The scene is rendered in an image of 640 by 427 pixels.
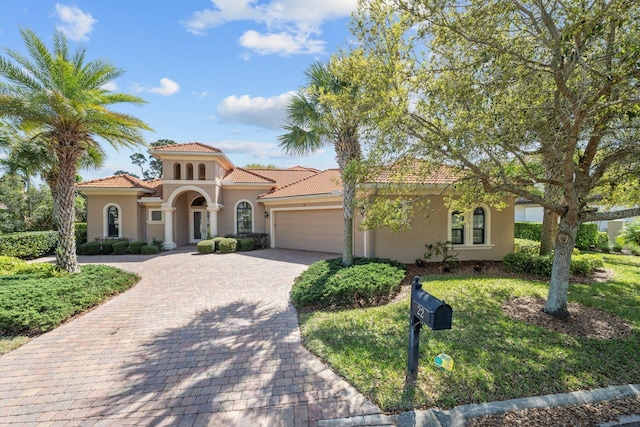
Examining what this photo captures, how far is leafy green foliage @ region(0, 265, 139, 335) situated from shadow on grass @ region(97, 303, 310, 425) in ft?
9.03

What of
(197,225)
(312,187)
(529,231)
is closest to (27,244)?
(197,225)

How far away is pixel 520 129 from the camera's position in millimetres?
5805

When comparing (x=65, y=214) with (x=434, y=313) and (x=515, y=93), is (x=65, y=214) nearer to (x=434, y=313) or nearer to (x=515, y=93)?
(x=434, y=313)

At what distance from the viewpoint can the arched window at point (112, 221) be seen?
18156 mm

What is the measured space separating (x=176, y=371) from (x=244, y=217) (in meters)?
15.8

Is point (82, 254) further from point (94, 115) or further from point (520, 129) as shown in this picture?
point (520, 129)

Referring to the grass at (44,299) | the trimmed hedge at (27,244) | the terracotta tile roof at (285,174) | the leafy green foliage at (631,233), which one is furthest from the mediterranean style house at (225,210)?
the grass at (44,299)

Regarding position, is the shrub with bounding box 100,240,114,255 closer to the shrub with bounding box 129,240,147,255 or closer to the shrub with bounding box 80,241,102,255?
the shrub with bounding box 80,241,102,255

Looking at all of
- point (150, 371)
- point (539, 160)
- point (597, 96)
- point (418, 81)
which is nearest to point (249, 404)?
point (150, 371)

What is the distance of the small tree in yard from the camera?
5.11 m

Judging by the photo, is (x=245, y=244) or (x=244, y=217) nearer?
(x=245, y=244)

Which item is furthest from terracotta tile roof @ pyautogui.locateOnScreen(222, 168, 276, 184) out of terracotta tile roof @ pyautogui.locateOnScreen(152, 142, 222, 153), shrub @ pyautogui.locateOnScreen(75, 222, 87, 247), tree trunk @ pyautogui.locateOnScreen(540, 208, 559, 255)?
tree trunk @ pyautogui.locateOnScreen(540, 208, 559, 255)

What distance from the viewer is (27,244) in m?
15.3

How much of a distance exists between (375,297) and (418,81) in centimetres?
531
